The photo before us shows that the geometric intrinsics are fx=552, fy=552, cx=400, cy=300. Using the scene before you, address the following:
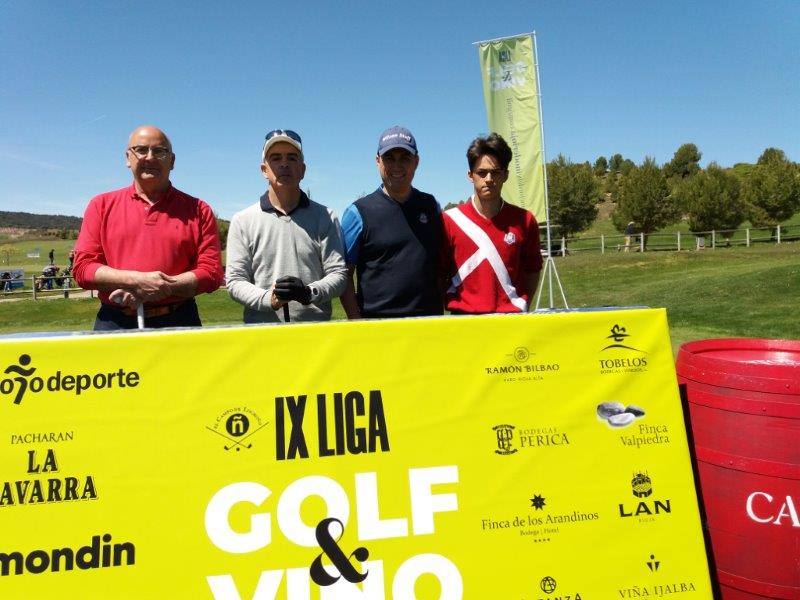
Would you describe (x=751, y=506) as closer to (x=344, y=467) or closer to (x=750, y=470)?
(x=750, y=470)

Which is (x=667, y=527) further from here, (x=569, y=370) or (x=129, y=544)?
(x=129, y=544)

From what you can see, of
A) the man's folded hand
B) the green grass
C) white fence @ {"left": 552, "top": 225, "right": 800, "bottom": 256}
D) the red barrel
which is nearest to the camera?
the red barrel

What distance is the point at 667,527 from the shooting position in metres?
2.33

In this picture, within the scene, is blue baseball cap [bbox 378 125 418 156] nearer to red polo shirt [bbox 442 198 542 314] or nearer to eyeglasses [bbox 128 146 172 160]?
red polo shirt [bbox 442 198 542 314]

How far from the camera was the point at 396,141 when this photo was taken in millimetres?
3363

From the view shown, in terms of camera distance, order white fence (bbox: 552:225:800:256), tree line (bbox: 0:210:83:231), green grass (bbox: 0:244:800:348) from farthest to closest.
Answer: tree line (bbox: 0:210:83:231) → white fence (bbox: 552:225:800:256) → green grass (bbox: 0:244:800:348)

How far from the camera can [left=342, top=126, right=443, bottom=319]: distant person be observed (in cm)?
337

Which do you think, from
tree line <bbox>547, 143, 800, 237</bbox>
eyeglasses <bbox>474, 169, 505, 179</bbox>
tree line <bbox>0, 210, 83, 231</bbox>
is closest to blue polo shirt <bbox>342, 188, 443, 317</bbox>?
eyeglasses <bbox>474, 169, 505, 179</bbox>

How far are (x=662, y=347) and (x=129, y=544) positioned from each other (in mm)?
2341

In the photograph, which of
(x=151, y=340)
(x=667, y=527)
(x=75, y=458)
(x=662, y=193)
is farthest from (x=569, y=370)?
(x=662, y=193)

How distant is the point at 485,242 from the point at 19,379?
96.6 inches

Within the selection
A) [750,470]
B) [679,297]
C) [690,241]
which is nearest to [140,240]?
[750,470]

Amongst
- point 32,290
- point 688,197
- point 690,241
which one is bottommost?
point 32,290

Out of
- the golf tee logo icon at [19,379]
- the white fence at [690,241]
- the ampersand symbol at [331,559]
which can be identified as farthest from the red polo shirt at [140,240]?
the white fence at [690,241]
